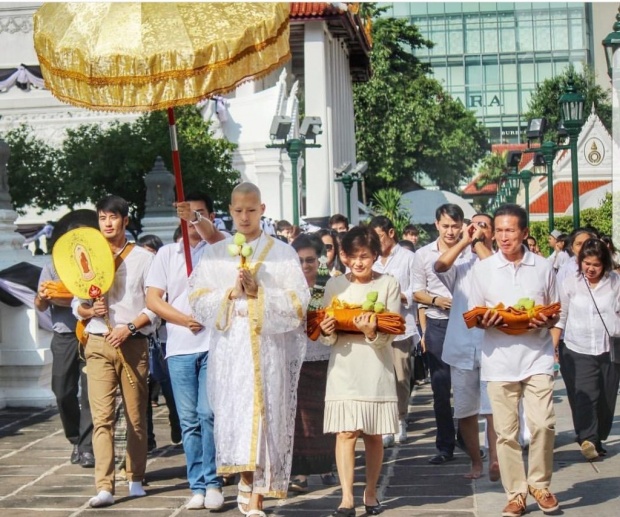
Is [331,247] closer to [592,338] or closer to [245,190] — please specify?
[592,338]

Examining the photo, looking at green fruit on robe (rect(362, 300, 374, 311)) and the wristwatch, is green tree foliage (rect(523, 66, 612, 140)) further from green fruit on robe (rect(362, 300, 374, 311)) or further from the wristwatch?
green fruit on robe (rect(362, 300, 374, 311))

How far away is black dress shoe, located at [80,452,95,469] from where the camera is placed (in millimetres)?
9344

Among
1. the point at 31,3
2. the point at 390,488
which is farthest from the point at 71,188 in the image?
the point at 390,488

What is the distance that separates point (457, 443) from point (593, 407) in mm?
1078

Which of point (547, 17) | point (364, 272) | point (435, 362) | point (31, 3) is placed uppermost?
point (547, 17)

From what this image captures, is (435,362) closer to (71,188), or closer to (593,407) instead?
(593,407)

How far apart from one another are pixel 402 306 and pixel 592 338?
1.56 m

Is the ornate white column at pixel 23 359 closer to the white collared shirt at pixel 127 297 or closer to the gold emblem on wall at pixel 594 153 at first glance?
the white collared shirt at pixel 127 297

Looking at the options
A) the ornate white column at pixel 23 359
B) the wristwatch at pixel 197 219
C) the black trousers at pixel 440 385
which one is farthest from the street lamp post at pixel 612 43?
the ornate white column at pixel 23 359

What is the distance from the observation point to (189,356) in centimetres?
795

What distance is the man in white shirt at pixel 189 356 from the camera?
25.7 feet

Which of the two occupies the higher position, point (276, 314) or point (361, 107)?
point (361, 107)

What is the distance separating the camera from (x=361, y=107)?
190ft

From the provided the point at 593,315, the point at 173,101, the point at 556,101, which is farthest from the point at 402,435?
the point at 556,101
